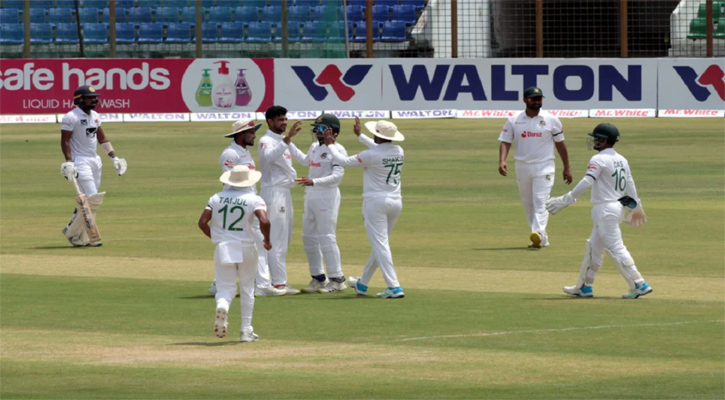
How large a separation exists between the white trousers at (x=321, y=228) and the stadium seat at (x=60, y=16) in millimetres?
29208

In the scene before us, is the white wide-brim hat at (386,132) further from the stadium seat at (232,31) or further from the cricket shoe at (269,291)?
the stadium seat at (232,31)

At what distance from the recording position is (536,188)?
1792 cm

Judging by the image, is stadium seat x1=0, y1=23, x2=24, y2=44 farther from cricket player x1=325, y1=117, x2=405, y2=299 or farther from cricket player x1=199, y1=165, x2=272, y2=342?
cricket player x1=199, y1=165, x2=272, y2=342

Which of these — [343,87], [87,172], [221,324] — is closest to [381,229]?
[221,324]

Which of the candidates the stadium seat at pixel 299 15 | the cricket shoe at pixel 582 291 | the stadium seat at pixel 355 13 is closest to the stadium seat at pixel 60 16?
the stadium seat at pixel 299 15

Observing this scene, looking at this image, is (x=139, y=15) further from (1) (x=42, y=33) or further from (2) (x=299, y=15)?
(2) (x=299, y=15)

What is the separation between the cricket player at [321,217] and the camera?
13789 millimetres

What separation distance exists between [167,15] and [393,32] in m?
7.13

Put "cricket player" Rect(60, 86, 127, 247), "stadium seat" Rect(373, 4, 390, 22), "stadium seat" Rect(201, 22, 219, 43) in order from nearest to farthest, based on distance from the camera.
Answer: "cricket player" Rect(60, 86, 127, 247), "stadium seat" Rect(201, 22, 219, 43), "stadium seat" Rect(373, 4, 390, 22)

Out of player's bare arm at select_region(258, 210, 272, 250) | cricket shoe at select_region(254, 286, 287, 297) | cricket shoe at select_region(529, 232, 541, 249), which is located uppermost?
player's bare arm at select_region(258, 210, 272, 250)

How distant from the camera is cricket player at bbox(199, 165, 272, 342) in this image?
432 inches

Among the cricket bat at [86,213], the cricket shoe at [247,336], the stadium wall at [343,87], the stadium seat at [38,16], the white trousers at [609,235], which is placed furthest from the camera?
the stadium seat at [38,16]

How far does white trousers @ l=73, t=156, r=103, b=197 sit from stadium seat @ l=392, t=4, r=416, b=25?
25500 millimetres

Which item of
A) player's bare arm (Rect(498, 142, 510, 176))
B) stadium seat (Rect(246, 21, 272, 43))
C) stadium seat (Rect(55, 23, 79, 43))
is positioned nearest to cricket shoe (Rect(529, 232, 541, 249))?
player's bare arm (Rect(498, 142, 510, 176))
